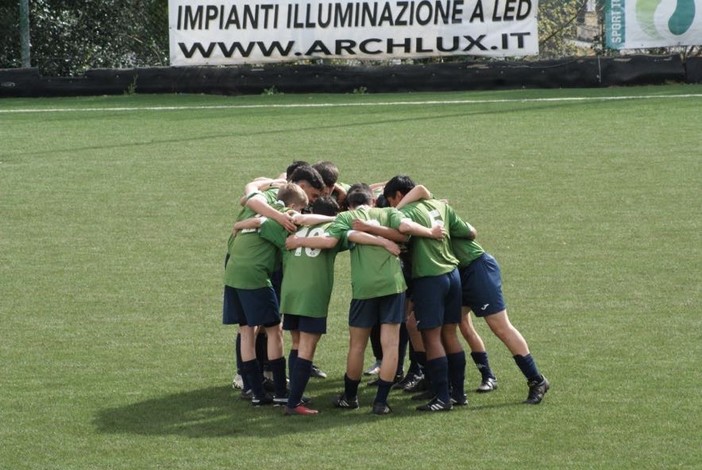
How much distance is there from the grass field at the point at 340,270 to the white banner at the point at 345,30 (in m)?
0.86

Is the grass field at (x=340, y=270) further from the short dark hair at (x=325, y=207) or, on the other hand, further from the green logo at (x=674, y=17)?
the short dark hair at (x=325, y=207)

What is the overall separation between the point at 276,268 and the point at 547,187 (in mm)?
8564

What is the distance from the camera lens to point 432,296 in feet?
30.5

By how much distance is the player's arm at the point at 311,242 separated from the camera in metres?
9.09

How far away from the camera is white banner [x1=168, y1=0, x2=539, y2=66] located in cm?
2303

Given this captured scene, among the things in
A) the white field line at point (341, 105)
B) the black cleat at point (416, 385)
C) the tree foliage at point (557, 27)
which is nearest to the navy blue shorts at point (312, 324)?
the black cleat at point (416, 385)

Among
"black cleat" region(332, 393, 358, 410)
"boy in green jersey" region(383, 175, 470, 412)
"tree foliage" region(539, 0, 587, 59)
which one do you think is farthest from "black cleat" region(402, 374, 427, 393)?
"tree foliage" region(539, 0, 587, 59)

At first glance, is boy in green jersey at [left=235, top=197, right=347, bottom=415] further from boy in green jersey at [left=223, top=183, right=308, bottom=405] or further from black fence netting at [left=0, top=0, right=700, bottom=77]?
black fence netting at [left=0, top=0, right=700, bottom=77]

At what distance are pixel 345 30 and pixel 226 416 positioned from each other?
15012mm

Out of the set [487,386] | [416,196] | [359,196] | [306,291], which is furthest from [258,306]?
[487,386]

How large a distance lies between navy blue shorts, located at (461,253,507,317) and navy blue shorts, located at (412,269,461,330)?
0.22m

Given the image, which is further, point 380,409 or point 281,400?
point 281,400

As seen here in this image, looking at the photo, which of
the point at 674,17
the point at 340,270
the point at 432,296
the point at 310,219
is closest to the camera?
the point at 310,219

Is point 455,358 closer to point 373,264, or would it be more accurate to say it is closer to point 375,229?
point 373,264
